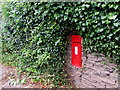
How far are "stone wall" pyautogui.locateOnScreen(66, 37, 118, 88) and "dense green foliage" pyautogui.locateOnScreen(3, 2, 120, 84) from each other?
0.69ft

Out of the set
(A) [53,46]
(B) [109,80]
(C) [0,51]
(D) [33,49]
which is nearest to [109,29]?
(B) [109,80]

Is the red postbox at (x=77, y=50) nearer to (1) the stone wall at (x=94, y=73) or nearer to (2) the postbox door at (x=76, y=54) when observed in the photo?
(2) the postbox door at (x=76, y=54)

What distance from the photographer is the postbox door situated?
8.30ft

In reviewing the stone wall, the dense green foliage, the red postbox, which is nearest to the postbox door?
the red postbox

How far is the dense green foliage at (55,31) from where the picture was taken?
1807 mm

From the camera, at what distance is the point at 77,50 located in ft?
8.42

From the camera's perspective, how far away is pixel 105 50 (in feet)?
6.42

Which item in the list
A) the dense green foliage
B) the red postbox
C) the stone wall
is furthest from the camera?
the red postbox

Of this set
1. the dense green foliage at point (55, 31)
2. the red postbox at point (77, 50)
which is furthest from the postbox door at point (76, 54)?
the dense green foliage at point (55, 31)

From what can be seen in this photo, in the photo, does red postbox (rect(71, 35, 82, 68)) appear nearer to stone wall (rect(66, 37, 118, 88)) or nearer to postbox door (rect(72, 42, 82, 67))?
postbox door (rect(72, 42, 82, 67))

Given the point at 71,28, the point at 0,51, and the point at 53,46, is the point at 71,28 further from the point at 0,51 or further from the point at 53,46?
the point at 0,51

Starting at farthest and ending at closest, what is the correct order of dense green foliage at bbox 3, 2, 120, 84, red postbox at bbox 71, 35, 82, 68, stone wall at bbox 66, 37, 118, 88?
red postbox at bbox 71, 35, 82, 68
stone wall at bbox 66, 37, 118, 88
dense green foliage at bbox 3, 2, 120, 84

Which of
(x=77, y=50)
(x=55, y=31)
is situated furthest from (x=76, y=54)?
(x=55, y=31)

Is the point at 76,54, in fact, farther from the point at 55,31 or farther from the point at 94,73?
the point at 55,31
